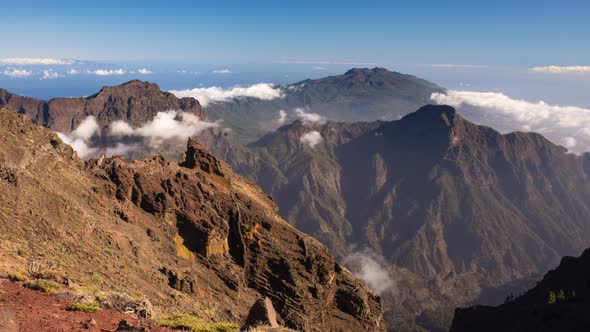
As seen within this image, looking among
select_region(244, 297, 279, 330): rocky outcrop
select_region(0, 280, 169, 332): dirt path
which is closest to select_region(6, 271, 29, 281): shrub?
select_region(0, 280, 169, 332): dirt path

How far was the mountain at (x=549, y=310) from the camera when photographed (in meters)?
53.0

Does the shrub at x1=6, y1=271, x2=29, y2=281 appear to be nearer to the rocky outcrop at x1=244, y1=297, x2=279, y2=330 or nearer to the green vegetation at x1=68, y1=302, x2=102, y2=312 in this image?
the green vegetation at x1=68, y1=302, x2=102, y2=312

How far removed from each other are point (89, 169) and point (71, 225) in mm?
16056

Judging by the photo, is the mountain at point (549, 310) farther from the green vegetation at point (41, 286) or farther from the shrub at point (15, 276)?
the shrub at point (15, 276)

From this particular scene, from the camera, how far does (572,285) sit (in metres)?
77.5

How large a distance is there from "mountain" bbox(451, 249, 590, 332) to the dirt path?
53.8 meters

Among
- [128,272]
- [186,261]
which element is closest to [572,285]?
[186,261]

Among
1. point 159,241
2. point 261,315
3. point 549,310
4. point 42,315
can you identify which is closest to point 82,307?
point 42,315

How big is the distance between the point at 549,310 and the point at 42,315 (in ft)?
211

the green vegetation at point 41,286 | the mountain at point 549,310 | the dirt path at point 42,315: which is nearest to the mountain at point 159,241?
the green vegetation at point 41,286

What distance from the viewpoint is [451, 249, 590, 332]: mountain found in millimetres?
53000

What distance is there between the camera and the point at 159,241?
52.0 meters

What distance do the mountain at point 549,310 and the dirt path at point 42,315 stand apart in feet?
177

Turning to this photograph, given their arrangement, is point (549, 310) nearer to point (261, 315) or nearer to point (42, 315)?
point (261, 315)
